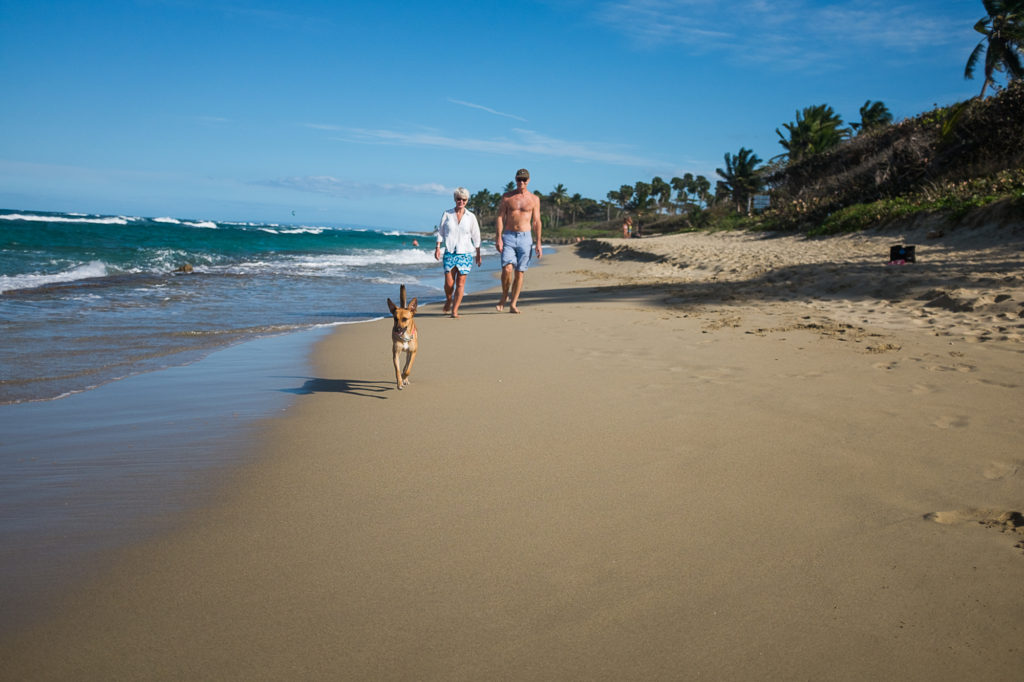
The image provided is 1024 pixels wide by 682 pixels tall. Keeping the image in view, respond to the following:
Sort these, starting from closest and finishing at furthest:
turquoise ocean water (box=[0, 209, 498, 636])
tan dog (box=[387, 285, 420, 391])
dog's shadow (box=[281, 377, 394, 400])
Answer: turquoise ocean water (box=[0, 209, 498, 636])
tan dog (box=[387, 285, 420, 391])
dog's shadow (box=[281, 377, 394, 400])

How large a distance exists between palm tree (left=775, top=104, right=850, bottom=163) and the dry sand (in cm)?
4452

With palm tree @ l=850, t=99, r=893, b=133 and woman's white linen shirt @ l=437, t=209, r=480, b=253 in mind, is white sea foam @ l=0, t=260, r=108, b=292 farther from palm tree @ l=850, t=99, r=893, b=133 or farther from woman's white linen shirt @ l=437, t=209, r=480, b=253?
palm tree @ l=850, t=99, r=893, b=133

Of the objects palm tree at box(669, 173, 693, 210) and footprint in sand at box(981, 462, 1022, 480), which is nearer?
footprint in sand at box(981, 462, 1022, 480)

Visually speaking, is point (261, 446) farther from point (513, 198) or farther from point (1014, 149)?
point (1014, 149)

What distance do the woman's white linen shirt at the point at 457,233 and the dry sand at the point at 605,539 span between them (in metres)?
3.88

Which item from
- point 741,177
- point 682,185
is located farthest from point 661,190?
point 741,177

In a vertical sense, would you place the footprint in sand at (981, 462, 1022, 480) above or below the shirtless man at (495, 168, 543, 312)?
below

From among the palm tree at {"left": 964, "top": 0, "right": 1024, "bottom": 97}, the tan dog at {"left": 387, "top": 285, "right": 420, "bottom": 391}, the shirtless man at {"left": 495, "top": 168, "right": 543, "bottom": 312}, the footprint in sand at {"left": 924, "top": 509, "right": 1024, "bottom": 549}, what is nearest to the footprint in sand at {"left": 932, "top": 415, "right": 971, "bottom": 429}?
the footprint in sand at {"left": 924, "top": 509, "right": 1024, "bottom": 549}

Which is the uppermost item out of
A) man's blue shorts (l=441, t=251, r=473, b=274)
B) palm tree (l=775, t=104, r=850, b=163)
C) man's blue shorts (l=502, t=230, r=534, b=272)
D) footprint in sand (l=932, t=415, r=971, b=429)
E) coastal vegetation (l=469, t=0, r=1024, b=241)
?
palm tree (l=775, t=104, r=850, b=163)

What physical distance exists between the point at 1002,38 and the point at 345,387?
3916 cm

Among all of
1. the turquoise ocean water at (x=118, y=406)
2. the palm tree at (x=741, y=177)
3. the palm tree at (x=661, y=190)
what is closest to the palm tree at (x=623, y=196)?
the palm tree at (x=661, y=190)

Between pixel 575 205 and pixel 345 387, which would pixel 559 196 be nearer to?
pixel 575 205

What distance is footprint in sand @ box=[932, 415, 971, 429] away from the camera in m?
3.50

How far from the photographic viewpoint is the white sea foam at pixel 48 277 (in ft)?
44.1
